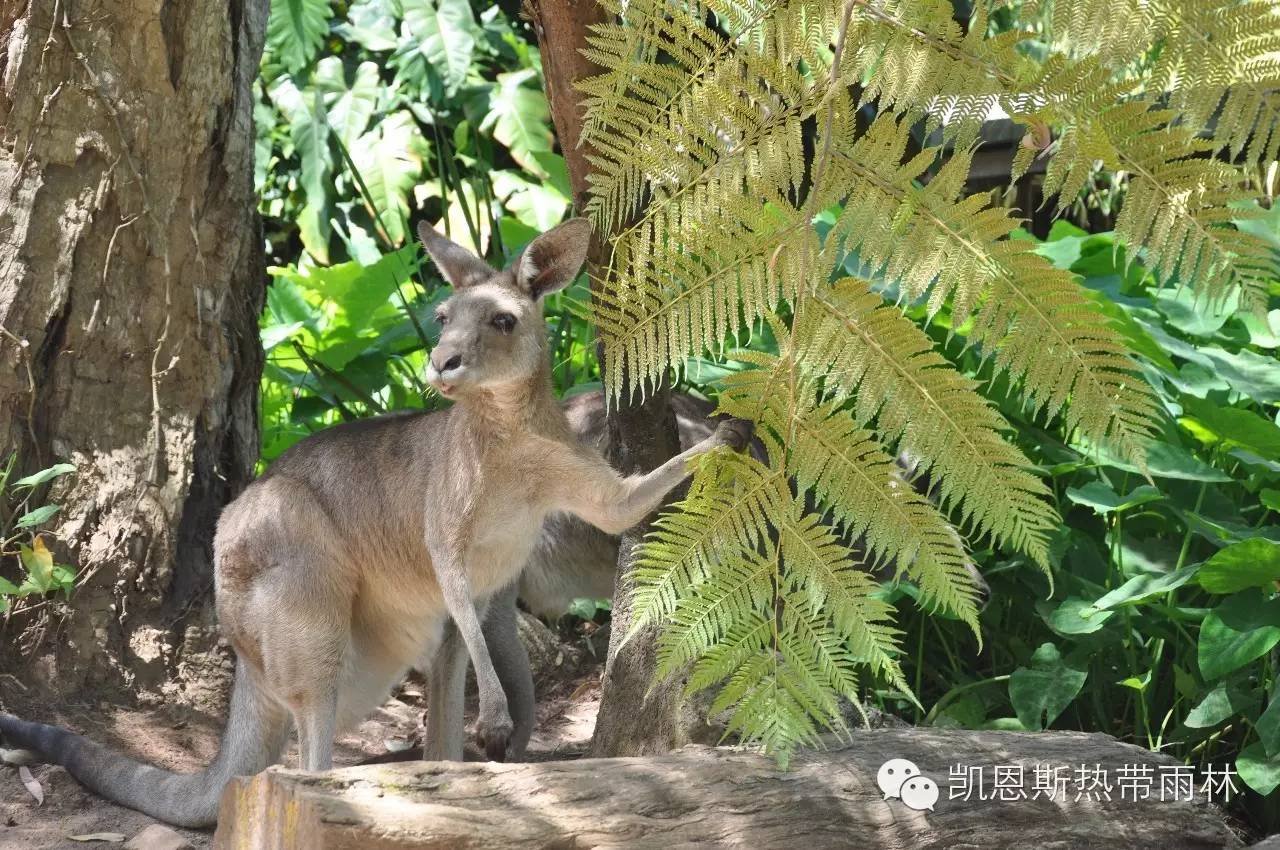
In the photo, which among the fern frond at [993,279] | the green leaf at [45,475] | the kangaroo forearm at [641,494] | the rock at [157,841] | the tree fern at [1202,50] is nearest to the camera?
the tree fern at [1202,50]

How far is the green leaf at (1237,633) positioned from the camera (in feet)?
13.4

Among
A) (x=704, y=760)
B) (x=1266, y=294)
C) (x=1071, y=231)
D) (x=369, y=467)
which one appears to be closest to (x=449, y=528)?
(x=369, y=467)

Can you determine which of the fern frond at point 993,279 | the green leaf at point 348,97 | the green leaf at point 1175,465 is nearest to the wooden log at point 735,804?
the green leaf at point 1175,465

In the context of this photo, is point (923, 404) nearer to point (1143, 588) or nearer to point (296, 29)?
point (1143, 588)

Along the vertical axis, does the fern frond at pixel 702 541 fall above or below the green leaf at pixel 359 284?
below

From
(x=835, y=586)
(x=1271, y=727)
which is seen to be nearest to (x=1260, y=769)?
(x=1271, y=727)

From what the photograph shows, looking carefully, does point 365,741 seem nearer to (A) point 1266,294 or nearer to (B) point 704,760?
(B) point 704,760

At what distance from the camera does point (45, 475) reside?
4129mm

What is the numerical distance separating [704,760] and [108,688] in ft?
7.51

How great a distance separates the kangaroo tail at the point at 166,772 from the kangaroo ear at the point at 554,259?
1523mm

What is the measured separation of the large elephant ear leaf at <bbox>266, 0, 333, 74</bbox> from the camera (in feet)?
25.7

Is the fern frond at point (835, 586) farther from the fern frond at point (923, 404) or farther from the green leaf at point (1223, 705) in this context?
the green leaf at point (1223, 705)

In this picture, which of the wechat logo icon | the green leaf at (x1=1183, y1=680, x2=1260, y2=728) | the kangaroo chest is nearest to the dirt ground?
the kangaroo chest

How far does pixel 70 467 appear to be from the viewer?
14.0 ft
